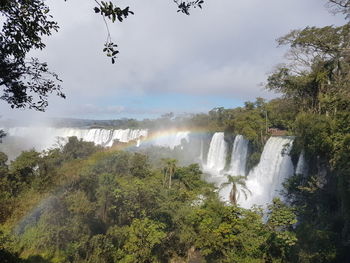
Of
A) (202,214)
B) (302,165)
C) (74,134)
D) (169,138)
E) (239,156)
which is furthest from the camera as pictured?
(74,134)

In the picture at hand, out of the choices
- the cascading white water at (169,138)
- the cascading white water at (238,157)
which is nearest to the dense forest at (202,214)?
the cascading white water at (238,157)

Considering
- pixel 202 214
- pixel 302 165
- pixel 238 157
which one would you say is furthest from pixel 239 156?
pixel 202 214

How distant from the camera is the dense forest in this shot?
11.4 meters

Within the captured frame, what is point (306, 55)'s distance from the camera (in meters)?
16.8

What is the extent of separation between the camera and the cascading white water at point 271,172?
64.6 ft

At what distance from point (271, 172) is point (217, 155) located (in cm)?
1475

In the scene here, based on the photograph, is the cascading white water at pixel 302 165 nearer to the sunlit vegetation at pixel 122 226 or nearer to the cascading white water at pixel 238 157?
the sunlit vegetation at pixel 122 226

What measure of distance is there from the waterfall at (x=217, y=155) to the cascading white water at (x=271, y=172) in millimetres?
9936

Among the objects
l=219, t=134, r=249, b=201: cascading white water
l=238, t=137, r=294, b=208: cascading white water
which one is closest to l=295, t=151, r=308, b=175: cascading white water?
A: l=238, t=137, r=294, b=208: cascading white water

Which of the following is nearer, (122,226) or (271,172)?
(122,226)

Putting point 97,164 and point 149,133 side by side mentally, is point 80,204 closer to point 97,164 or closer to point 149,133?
point 97,164

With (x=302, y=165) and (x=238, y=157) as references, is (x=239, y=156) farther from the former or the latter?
(x=302, y=165)

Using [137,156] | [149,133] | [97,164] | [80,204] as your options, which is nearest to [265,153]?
[137,156]

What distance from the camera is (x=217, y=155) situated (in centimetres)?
3675
